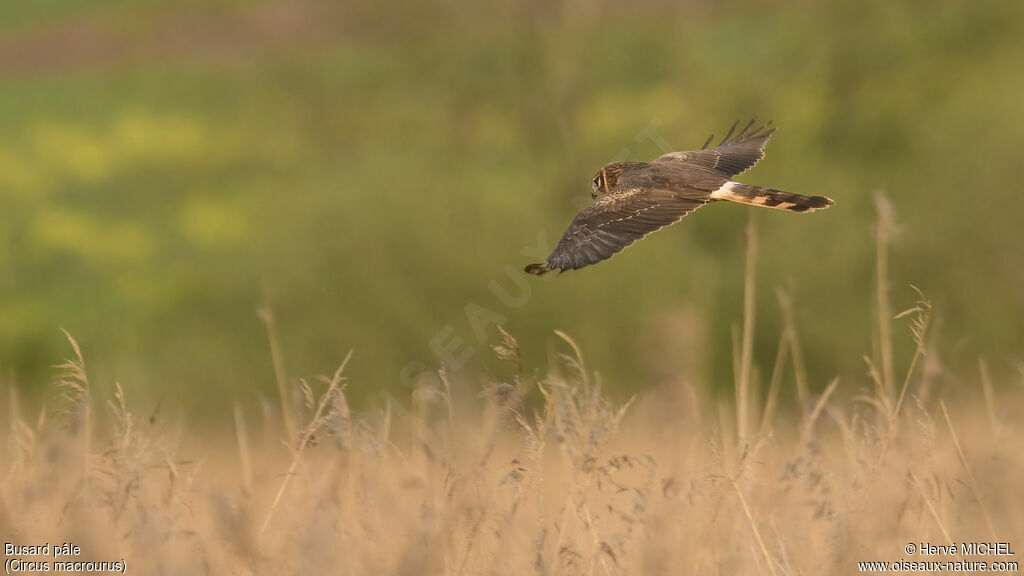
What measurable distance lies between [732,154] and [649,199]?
850 mm

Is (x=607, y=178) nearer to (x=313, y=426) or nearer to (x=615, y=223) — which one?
(x=615, y=223)

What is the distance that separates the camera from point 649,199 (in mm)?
3475

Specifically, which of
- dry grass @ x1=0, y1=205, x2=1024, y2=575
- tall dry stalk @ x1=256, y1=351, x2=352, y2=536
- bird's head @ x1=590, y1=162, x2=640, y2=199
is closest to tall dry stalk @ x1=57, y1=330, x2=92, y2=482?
dry grass @ x1=0, y1=205, x2=1024, y2=575

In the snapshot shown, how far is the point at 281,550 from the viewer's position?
285cm

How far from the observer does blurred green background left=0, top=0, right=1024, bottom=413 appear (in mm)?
13742

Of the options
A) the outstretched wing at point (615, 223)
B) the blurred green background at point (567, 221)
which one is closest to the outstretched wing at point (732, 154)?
the outstretched wing at point (615, 223)

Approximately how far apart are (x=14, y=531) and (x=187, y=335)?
1366cm

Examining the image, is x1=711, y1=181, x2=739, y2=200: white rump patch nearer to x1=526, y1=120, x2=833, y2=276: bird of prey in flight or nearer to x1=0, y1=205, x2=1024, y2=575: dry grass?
x1=526, y1=120, x2=833, y2=276: bird of prey in flight

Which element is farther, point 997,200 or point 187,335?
point 187,335

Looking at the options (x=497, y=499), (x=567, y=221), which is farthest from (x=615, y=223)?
(x=567, y=221)

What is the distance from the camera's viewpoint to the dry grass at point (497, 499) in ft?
8.84

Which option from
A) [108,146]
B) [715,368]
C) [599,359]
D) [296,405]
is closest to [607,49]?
[715,368]

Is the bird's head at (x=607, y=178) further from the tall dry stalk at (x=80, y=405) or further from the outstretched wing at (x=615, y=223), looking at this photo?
the tall dry stalk at (x=80, y=405)

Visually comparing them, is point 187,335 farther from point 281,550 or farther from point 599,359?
point 281,550
